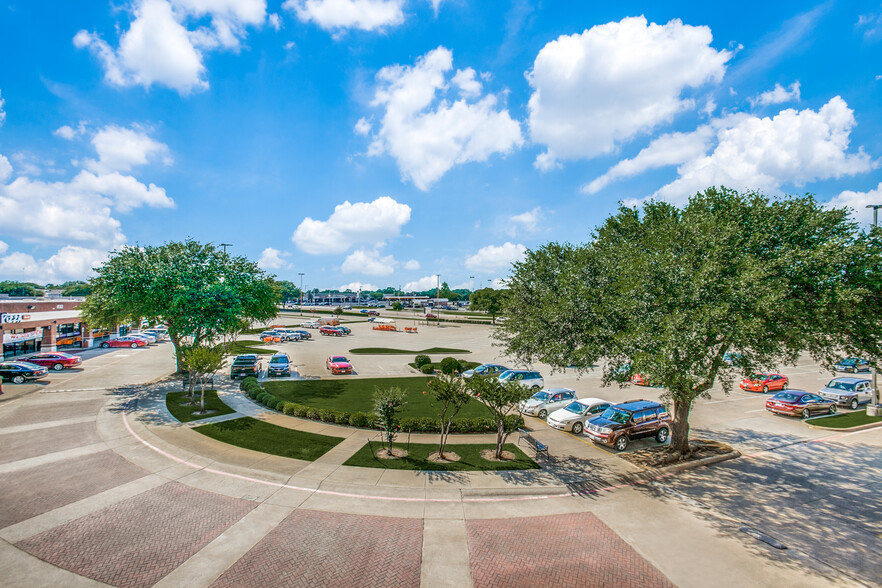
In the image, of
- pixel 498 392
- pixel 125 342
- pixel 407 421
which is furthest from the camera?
pixel 125 342

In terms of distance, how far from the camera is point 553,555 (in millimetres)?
10070

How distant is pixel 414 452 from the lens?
16.8 metres

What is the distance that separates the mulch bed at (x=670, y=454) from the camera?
16328 millimetres

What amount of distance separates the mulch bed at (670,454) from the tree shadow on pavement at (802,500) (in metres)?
0.72

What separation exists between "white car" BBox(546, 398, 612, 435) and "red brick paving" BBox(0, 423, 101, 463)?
75.1ft

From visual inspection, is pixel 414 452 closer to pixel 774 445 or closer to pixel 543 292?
pixel 543 292

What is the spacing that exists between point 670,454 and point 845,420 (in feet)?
52.2

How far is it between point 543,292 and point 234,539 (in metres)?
17.2

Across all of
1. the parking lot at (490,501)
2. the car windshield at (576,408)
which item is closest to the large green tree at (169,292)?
the parking lot at (490,501)

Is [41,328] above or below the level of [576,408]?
above

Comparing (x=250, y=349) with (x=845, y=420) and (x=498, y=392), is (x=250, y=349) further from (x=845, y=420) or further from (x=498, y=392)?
(x=845, y=420)

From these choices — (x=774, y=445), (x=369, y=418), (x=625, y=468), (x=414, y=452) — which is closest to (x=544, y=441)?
(x=625, y=468)

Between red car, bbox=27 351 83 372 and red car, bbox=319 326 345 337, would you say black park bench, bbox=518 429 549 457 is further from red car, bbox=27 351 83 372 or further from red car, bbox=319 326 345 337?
red car, bbox=319 326 345 337

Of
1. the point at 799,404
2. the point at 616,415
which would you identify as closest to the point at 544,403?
the point at 616,415
